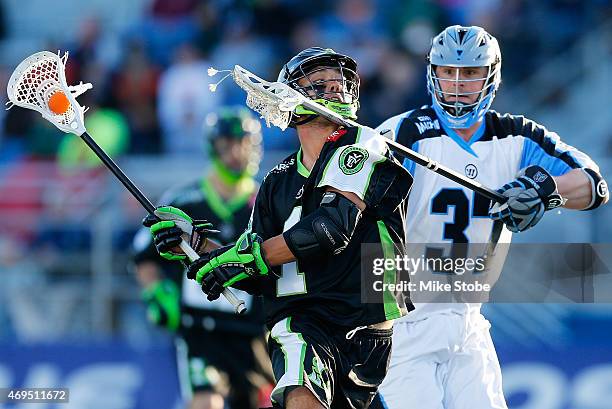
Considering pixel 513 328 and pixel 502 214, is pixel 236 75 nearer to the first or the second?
pixel 502 214

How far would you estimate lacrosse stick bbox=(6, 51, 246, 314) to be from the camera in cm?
582

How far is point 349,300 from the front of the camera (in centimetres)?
543

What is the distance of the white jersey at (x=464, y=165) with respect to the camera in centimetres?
612

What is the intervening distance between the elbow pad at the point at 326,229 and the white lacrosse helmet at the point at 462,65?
3.60 ft

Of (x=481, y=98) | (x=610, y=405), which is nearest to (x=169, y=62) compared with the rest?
(x=610, y=405)

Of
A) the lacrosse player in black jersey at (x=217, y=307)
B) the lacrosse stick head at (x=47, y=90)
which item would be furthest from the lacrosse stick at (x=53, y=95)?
the lacrosse player in black jersey at (x=217, y=307)

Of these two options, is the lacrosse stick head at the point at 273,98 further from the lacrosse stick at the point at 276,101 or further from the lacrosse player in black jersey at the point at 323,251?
the lacrosse player in black jersey at the point at 323,251

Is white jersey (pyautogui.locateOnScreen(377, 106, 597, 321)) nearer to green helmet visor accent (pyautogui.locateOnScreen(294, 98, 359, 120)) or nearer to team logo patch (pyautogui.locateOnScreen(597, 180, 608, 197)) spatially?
team logo patch (pyautogui.locateOnScreen(597, 180, 608, 197))

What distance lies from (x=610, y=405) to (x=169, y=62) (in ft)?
20.6

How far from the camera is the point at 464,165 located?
6.20 metres

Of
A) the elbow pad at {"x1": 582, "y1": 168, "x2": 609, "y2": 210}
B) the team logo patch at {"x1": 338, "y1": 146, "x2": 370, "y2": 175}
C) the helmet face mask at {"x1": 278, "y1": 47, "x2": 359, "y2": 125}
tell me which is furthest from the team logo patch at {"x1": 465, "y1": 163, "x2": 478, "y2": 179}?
the team logo patch at {"x1": 338, "y1": 146, "x2": 370, "y2": 175}

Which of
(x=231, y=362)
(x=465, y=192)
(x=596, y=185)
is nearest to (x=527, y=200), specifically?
(x=465, y=192)

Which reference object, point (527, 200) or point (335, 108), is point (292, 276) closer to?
point (335, 108)

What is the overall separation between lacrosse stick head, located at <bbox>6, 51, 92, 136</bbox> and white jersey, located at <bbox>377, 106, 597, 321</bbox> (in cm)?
154
